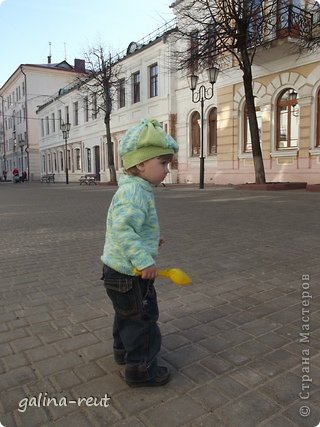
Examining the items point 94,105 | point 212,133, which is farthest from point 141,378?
point 94,105

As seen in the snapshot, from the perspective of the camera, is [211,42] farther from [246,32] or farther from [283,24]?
[283,24]

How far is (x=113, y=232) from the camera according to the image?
Result: 83.7 inches

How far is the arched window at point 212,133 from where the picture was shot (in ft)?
73.3

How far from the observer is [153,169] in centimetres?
211

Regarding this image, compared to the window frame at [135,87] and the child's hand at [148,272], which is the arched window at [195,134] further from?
the child's hand at [148,272]

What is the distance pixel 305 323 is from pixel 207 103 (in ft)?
68.1

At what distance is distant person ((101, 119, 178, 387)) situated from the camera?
2.04 metres

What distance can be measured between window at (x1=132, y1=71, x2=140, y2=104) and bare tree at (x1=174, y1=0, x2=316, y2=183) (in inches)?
465

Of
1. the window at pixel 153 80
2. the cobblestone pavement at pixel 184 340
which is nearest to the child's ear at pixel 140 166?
the cobblestone pavement at pixel 184 340

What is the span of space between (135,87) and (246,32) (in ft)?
48.3

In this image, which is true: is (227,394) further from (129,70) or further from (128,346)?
(129,70)

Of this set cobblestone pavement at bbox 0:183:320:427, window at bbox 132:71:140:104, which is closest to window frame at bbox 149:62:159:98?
window at bbox 132:71:140:104

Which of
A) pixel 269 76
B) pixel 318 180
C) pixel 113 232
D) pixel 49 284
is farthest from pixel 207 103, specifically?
pixel 113 232

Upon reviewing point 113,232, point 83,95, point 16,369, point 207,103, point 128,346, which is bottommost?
point 16,369
